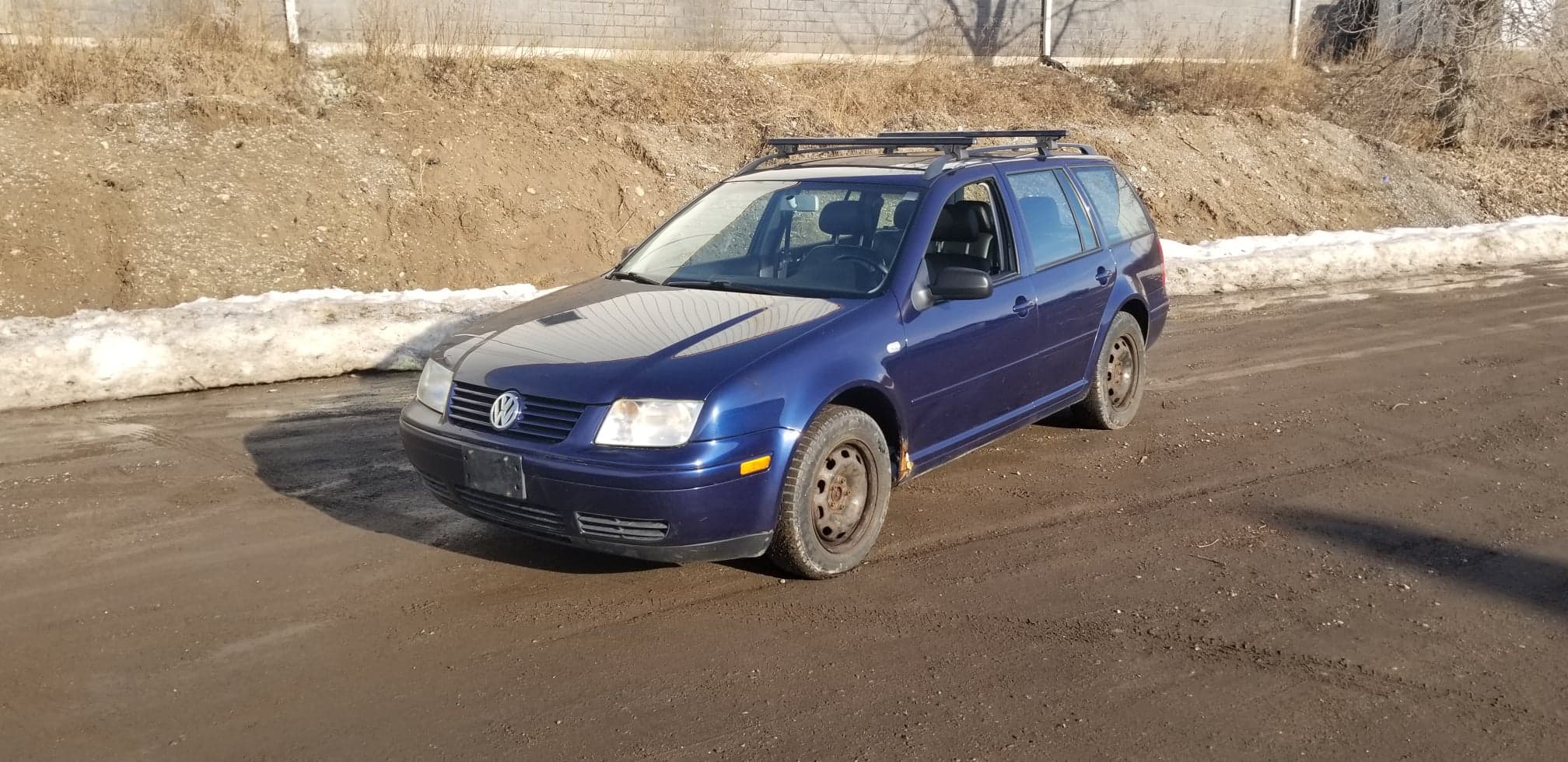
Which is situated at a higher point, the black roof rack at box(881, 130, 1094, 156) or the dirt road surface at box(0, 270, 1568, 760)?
the black roof rack at box(881, 130, 1094, 156)

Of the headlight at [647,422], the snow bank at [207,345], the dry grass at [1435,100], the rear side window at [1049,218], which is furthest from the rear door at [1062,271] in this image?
the dry grass at [1435,100]

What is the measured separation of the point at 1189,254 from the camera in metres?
14.7

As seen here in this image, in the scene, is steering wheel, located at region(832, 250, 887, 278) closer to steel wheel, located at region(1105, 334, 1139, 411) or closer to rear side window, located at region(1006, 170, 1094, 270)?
rear side window, located at region(1006, 170, 1094, 270)

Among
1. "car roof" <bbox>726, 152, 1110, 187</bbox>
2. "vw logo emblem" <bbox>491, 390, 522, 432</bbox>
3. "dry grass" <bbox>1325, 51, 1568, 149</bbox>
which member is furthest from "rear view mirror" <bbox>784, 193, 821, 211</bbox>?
"dry grass" <bbox>1325, 51, 1568, 149</bbox>

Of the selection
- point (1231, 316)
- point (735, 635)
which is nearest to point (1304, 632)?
point (735, 635)

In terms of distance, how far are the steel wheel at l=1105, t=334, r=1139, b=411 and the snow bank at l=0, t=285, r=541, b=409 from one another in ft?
16.4

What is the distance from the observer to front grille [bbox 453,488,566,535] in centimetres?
482

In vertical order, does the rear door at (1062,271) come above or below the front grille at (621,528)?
above

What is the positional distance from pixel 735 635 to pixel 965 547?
1.37m

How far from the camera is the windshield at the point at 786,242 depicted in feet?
18.9

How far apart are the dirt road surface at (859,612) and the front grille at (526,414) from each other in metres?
0.69

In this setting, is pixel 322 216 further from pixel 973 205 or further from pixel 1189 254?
pixel 1189 254

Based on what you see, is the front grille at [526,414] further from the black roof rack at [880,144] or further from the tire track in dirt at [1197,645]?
the black roof rack at [880,144]

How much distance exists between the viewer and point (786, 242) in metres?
6.07
